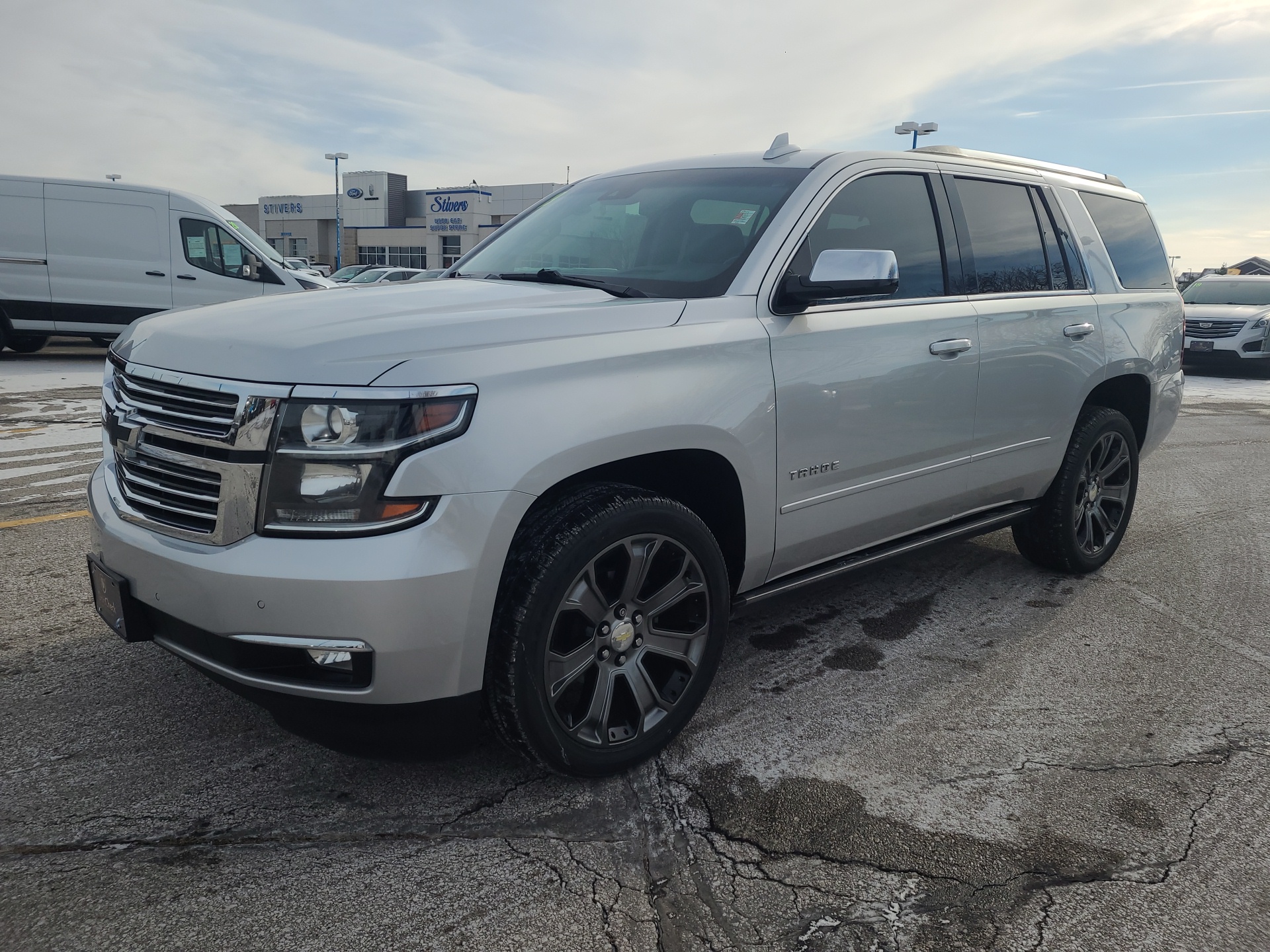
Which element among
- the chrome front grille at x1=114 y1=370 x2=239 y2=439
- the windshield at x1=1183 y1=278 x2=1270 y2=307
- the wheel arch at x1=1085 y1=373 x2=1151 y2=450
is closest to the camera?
the chrome front grille at x1=114 y1=370 x2=239 y2=439

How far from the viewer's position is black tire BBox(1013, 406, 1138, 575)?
461 centimetres

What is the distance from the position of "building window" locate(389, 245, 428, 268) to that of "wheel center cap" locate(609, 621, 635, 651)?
191ft

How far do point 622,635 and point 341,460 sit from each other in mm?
966

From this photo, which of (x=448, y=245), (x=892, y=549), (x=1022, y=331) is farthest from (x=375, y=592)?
(x=448, y=245)

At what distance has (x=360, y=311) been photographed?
2.69m

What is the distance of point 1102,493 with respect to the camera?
16.2 ft

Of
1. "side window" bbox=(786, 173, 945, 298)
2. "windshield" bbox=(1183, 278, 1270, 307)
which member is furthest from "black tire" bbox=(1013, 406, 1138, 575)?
"windshield" bbox=(1183, 278, 1270, 307)

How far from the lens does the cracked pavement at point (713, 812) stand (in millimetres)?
2197

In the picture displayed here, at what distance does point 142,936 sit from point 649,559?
1.50m

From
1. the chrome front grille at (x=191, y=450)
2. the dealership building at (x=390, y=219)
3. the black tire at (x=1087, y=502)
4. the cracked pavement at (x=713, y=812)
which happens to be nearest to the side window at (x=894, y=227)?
the black tire at (x=1087, y=502)

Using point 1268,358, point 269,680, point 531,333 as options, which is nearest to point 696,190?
point 531,333

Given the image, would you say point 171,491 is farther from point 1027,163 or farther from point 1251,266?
point 1251,266

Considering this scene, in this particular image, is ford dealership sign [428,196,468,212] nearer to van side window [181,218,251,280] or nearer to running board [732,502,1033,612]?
van side window [181,218,251,280]

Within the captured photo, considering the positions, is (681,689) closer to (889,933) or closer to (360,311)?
(889,933)
